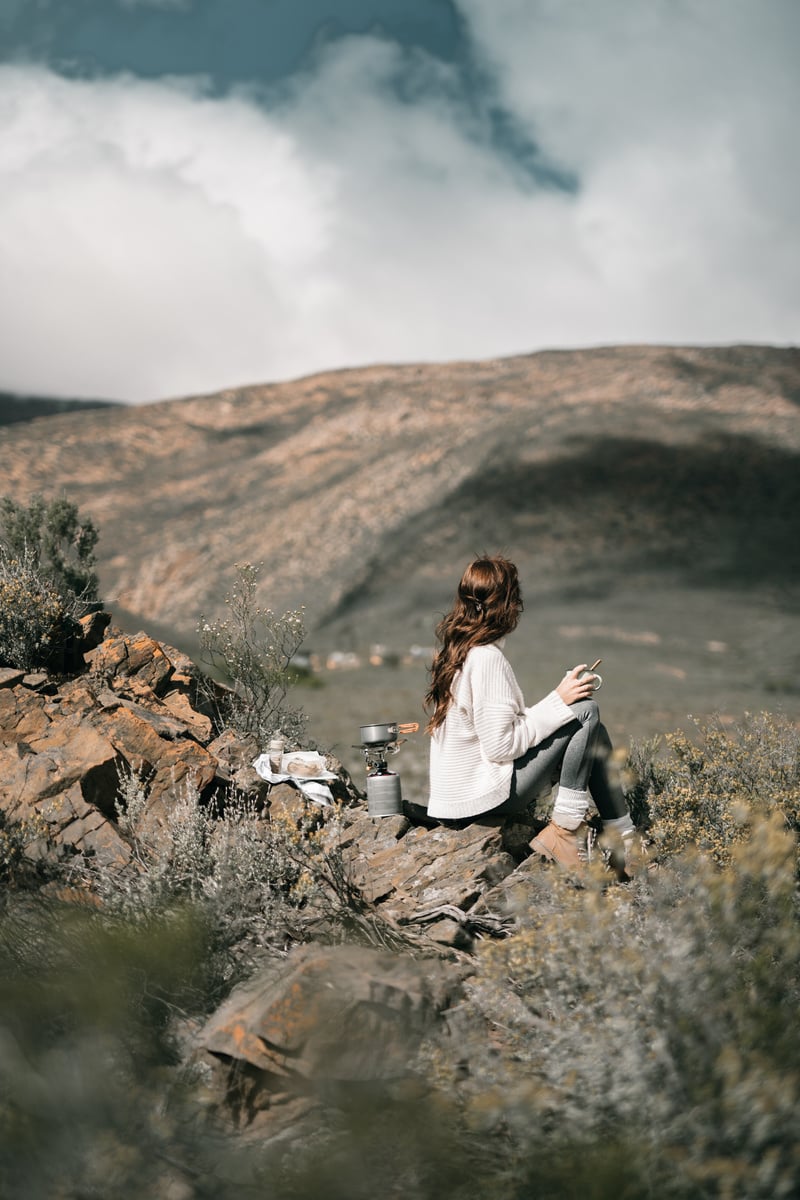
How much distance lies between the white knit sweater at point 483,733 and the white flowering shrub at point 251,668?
6.54 ft

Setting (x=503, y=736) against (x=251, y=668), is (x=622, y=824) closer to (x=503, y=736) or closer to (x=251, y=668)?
(x=503, y=736)

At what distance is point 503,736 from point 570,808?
43 centimetres

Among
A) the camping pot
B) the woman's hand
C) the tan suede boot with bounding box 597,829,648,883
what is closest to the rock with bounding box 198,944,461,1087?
the tan suede boot with bounding box 597,829,648,883

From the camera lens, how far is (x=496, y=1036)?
3180mm

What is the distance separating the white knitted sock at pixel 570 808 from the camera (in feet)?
14.4

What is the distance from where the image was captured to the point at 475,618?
14.7 ft

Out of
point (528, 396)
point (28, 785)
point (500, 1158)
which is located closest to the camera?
point (500, 1158)

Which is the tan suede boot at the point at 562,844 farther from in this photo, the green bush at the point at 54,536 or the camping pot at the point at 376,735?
the green bush at the point at 54,536

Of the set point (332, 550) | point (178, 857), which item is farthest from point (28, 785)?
point (332, 550)

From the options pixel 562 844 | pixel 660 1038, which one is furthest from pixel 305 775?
pixel 660 1038

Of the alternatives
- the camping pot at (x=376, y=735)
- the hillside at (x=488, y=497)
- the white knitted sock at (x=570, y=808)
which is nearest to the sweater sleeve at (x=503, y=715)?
the white knitted sock at (x=570, y=808)

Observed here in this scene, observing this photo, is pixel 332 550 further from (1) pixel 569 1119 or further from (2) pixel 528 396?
(1) pixel 569 1119

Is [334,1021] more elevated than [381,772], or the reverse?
[381,772]

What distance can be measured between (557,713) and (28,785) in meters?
2.23
